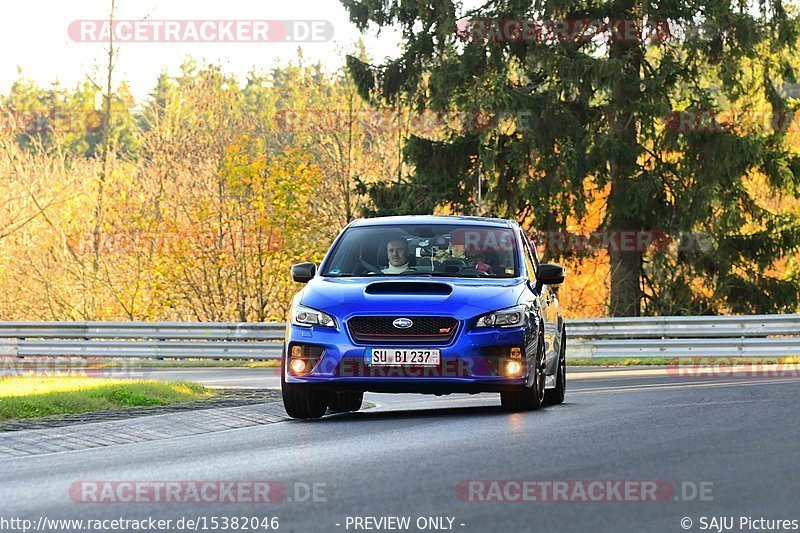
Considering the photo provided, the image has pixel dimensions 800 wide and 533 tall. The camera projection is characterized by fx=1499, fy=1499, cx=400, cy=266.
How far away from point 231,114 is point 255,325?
32.5 feet

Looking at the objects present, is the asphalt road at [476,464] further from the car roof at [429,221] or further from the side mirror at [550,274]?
Answer: the car roof at [429,221]

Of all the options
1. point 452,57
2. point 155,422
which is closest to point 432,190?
point 452,57

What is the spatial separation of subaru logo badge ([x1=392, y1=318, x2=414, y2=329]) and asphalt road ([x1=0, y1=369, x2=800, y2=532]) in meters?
0.81

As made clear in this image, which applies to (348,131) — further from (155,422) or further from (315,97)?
(155,422)

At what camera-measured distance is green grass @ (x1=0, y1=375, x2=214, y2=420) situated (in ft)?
44.6

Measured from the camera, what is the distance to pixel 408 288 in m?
12.9

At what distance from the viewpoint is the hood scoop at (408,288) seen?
12.9m

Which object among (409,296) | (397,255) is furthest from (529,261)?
(409,296)

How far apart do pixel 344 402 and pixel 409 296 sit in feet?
6.75

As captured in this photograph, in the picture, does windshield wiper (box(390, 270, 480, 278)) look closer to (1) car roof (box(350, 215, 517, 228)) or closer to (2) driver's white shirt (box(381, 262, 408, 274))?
(2) driver's white shirt (box(381, 262, 408, 274))

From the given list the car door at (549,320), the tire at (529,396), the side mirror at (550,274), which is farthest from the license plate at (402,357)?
the side mirror at (550,274)

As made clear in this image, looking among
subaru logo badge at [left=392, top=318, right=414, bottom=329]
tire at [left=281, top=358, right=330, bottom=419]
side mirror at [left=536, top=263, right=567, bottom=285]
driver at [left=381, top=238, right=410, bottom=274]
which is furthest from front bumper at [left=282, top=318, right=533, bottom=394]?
side mirror at [left=536, top=263, right=567, bottom=285]

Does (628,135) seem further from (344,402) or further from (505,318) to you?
(505,318)

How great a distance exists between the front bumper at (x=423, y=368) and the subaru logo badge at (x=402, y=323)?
0.50 feet
